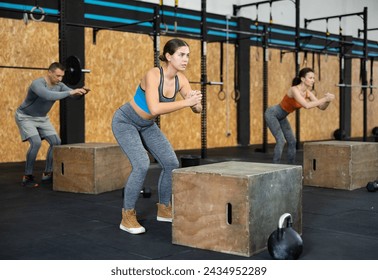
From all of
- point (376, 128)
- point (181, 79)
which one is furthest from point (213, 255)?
point (376, 128)

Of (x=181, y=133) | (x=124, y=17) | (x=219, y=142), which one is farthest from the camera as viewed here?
(x=219, y=142)

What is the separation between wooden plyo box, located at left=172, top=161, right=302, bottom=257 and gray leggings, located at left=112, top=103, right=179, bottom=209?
0.33 meters

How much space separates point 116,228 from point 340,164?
2.26 metres

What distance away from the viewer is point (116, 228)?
2949 mm

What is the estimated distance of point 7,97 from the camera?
6.28 meters

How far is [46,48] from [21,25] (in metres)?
0.43

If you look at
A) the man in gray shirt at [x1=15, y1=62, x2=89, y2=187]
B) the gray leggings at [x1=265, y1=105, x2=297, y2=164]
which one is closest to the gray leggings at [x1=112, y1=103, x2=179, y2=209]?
the man in gray shirt at [x1=15, y1=62, x2=89, y2=187]

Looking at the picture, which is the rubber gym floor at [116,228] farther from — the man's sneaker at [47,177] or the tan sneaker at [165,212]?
the man's sneaker at [47,177]

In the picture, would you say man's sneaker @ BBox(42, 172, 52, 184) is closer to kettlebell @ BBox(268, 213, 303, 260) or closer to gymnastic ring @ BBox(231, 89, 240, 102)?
kettlebell @ BBox(268, 213, 303, 260)

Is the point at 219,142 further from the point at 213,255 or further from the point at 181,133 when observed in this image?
the point at 213,255

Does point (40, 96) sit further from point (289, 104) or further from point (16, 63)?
point (289, 104)

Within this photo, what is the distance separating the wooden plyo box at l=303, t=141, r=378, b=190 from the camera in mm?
4297

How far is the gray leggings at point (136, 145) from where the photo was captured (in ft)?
9.14

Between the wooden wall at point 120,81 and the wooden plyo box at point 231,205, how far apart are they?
445cm
